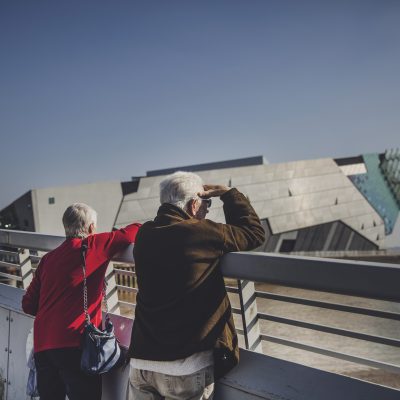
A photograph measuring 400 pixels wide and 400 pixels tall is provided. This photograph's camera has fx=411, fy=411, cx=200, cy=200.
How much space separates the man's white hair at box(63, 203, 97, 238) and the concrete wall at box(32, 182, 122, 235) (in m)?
19.7

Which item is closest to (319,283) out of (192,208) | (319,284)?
(319,284)

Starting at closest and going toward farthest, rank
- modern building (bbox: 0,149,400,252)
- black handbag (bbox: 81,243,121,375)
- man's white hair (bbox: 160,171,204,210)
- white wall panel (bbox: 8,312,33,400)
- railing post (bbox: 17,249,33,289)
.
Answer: man's white hair (bbox: 160,171,204,210) < black handbag (bbox: 81,243,121,375) < white wall panel (bbox: 8,312,33,400) < railing post (bbox: 17,249,33,289) < modern building (bbox: 0,149,400,252)

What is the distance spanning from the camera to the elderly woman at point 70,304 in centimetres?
236

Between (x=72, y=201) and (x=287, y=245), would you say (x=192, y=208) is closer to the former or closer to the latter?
(x=72, y=201)

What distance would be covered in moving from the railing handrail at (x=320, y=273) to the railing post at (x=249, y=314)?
312mm

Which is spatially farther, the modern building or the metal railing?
the modern building

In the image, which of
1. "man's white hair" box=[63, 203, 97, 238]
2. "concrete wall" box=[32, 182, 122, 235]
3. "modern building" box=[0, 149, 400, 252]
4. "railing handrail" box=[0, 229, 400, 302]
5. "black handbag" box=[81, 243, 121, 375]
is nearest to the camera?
"railing handrail" box=[0, 229, 400, 302]

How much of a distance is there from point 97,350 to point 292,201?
91.1ft

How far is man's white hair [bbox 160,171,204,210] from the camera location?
1.97m

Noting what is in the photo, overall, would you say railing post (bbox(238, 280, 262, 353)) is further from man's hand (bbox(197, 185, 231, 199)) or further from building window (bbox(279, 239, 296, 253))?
building window (bbox(279, 239, 296, 253))

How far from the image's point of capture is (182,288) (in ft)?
5.85

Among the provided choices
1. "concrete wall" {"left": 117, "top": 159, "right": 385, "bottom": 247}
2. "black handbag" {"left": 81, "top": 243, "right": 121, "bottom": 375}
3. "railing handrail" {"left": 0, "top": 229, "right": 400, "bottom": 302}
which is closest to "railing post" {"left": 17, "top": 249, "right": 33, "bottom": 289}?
"black handbag" {"left": 81, "top": 243, "right": 121, "bottom": 375}

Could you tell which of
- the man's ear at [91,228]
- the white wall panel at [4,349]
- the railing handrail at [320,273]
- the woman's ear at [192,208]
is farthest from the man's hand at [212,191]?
the white wall panel at [4,349]

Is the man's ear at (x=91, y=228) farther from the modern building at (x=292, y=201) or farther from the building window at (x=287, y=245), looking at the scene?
the building window at (x=287, y=245)
